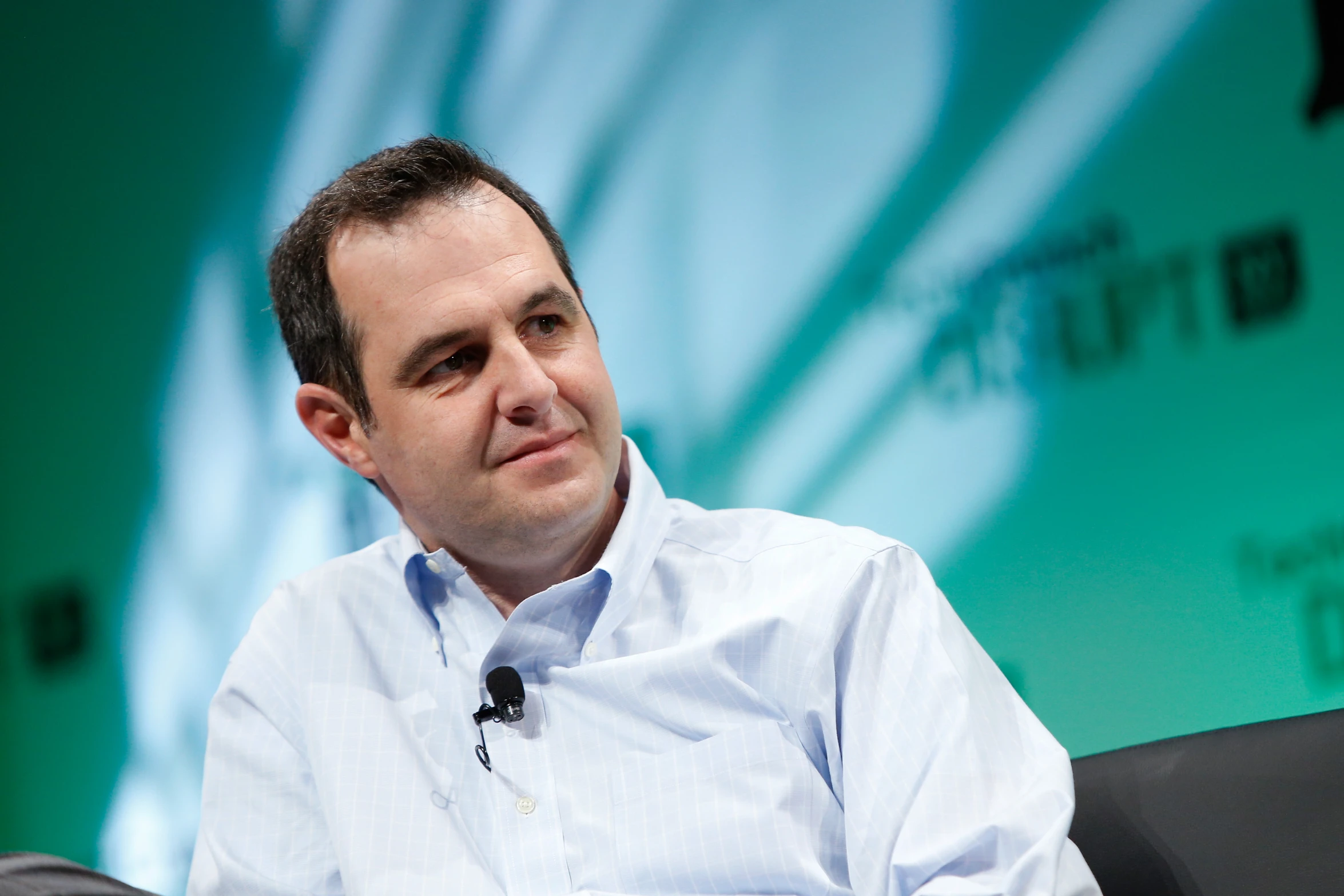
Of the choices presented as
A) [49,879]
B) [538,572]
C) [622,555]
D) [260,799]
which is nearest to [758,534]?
[622,555]

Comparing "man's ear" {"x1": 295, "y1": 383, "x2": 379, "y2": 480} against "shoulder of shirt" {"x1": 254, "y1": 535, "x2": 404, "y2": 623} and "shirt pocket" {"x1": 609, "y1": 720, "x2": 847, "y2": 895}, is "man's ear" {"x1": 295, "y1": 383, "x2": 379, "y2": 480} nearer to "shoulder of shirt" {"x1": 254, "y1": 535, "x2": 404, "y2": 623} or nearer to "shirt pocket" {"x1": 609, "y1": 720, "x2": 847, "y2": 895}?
"shoulder of shirt" {"x1": 254, "y1": 535, "x2": 404, "y2": 623}

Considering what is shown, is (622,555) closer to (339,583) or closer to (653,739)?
Answer: (653,739)

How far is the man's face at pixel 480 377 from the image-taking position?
1421 millimetres

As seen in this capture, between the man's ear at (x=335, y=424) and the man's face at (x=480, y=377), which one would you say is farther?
the man's ear at (x=335, y=424)

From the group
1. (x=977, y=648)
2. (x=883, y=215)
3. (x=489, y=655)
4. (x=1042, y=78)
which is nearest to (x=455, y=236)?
(x=489, y=655)

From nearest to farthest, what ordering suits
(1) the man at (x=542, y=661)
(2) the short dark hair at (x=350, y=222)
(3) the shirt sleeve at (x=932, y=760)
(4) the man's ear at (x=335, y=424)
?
(3) the shirt sleeve at (x=932, y=760)
(1) the man at (x=542, y=661)
(2) the short dark hair at (x=350, y=222)
(4) the man's ear at (x=335, y=424)

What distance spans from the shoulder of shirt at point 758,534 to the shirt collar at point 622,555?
36 millimetres

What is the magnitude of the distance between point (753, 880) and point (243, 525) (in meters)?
1.71

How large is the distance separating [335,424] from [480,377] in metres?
0.32

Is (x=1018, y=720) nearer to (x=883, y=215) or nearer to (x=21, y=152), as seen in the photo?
(x=883, y=215)

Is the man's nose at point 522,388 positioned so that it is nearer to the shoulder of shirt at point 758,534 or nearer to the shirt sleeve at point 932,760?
the shoulder of shirt at point 758,534

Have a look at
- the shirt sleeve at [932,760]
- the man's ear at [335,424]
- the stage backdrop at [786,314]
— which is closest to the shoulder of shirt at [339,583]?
the man's ear at [335,424]

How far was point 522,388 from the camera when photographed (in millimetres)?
1394

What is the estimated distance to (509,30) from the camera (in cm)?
238
